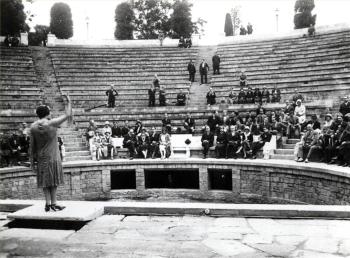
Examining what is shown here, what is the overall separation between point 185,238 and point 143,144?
11097 millimetres

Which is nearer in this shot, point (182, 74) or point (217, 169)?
point (217, 169)

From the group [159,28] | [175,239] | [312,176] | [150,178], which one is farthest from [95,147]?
[159,28]

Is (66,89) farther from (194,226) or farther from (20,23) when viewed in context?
(194,226)

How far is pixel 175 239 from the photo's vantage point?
487 cm

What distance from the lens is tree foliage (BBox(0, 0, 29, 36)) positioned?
100 feet

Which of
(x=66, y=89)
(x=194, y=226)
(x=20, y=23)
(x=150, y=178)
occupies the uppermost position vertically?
(x=20, y=23)

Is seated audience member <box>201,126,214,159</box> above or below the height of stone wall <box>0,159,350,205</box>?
above

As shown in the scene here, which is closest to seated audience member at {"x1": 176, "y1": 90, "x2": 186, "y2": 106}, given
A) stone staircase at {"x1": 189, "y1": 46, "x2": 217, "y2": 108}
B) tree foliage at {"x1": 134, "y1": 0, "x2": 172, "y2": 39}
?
stone staircase at {"x1": 189, "y1": 46, "x2": 217, "y2": 108}

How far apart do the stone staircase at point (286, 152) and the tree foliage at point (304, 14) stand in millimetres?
18426

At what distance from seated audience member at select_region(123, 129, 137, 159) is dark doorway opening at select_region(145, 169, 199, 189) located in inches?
43.3

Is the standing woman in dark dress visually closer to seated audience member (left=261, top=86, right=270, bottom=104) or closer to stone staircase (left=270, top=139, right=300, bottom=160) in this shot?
stone staircase (left=270, top=139, right=300, bottom=160)

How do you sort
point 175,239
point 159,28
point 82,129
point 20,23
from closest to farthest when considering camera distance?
1. point 175,239
2. point 82,129
3. point 20,23
4. point 159,28

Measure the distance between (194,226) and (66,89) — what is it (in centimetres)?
1931

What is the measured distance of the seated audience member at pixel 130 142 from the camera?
15789mm
